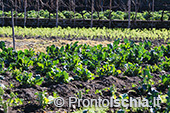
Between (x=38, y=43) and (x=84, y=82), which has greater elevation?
(x=38, y=43)

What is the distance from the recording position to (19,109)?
3.94 meters

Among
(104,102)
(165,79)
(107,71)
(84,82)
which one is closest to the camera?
(104,102)

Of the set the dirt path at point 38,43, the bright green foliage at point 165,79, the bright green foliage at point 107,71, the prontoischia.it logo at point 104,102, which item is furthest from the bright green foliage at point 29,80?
the dirt path at point 38,43

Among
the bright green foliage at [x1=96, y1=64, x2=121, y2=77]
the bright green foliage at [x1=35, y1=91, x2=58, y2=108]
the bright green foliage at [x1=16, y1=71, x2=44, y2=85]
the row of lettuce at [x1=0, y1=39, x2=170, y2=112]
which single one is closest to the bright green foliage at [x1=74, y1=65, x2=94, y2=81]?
the row of lettuce at [x1=0, y1=39, x2=170, y2=112]

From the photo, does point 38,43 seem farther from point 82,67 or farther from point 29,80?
point 29,80

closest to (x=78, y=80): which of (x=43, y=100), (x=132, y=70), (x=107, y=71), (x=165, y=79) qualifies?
(x=107, y=71)

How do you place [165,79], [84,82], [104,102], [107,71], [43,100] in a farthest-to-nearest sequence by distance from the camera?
1. [107,71]
2. [84,82]
3. [165,79]
4. [104,102]
5. [43,100]

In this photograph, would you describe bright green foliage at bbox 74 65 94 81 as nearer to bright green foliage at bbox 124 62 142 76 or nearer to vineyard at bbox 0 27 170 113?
vineyard at bbox 0 27 170 113

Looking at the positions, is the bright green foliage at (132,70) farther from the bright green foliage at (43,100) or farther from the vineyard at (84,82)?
the bright green foliage at (43,100)

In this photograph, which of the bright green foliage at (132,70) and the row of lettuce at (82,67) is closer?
the row of lettuce at (82,67)

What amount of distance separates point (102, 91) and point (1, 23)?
33.5 feet

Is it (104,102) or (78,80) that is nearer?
(104,102)

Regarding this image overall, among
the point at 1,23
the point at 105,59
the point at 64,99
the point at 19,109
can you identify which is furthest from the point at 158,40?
the point at 1,23

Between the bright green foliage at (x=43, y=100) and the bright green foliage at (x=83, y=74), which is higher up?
the bright green foliage at (x=83, y=74)
